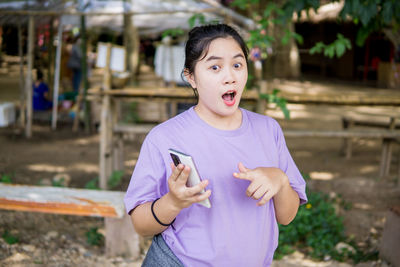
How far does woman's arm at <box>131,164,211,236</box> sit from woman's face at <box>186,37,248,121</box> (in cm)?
28

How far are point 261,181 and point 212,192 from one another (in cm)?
17

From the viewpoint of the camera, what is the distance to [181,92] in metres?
5.04

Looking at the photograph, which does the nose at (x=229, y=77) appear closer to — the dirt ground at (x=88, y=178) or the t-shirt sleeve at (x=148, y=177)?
the t-shirt sleeve at (x=148, y=177)

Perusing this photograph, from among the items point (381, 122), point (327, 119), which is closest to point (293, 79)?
point (327, 119)

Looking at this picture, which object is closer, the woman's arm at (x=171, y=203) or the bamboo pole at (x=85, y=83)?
the woman's arm at (x=171, y=203)

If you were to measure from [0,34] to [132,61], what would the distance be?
10.5ft

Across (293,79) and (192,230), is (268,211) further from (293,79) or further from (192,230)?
(293,79)

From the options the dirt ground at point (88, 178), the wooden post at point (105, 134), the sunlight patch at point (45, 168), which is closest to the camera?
the dirt ground at point (88, 178)

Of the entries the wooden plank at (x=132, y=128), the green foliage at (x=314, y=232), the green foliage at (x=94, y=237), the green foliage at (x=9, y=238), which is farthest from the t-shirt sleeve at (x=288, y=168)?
the wooden plank at (x=132, y=128)

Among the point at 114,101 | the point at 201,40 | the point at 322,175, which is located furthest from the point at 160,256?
the point at 322,175

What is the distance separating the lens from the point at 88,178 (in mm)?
5836

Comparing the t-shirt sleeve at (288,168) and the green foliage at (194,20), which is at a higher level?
the green foliage at (194,20)

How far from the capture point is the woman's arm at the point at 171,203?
1316 millimetres

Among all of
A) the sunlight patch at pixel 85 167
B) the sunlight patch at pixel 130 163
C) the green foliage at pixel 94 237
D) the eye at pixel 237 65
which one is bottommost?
the sunlight patch at pixel 85 167
